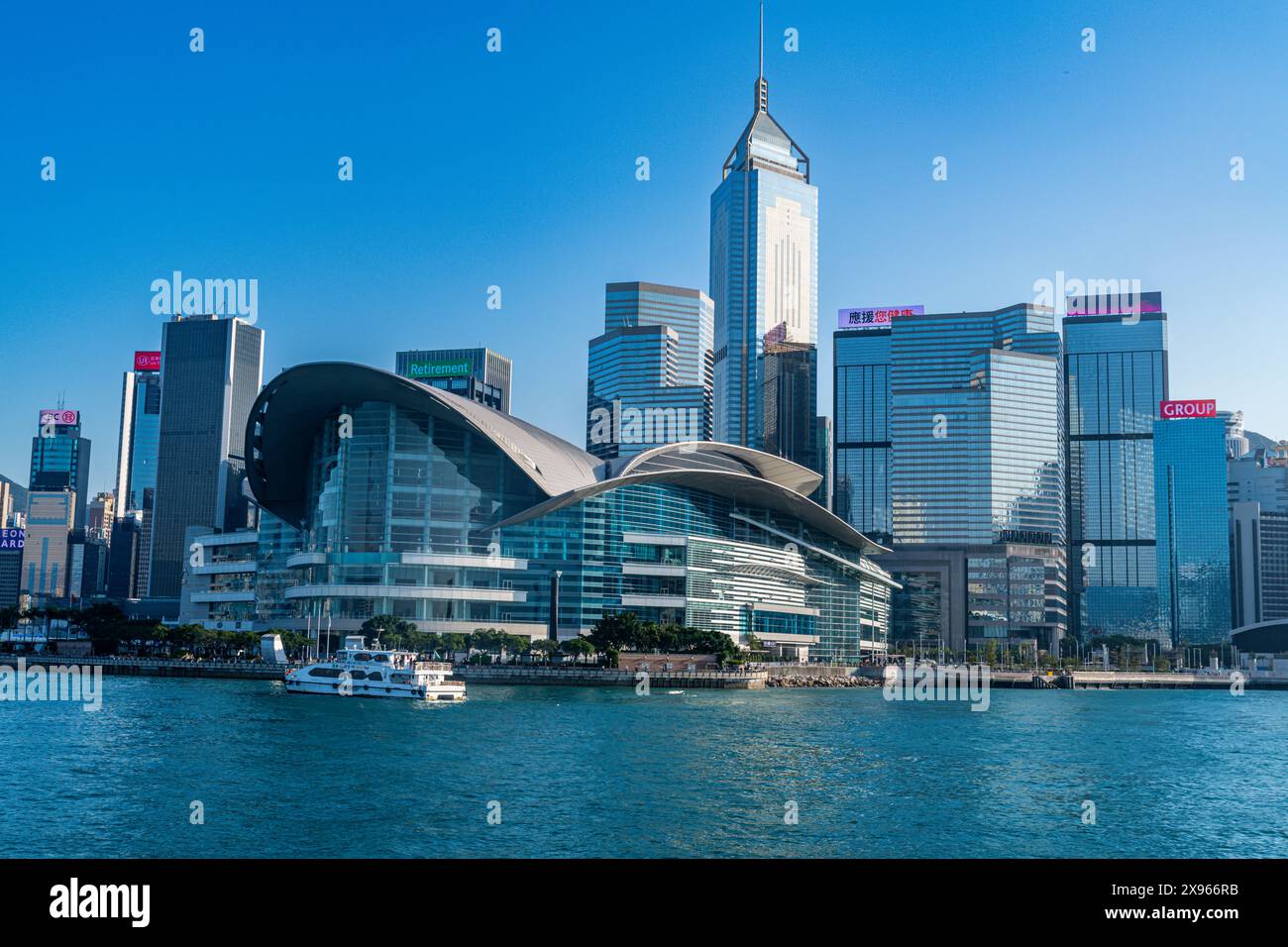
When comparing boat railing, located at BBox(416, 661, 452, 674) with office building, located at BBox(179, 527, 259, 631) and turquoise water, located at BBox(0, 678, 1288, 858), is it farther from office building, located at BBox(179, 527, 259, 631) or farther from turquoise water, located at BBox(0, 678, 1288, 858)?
office building, located at BBox(179, 527, 259, 631)

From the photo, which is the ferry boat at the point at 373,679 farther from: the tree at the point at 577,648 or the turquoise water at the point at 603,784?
the tree at the point at 577,648

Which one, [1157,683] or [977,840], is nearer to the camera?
[977,840]

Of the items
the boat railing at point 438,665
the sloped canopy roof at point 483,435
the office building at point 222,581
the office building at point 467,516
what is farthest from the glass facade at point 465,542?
the office building at point 222,581

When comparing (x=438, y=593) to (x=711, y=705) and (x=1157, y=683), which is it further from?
(x=1157, y=683)

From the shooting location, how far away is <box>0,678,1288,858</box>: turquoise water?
Answer: 27297 millimetres

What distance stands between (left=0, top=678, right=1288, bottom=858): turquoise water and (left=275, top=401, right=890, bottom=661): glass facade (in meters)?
39.7

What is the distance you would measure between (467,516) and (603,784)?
234 feet

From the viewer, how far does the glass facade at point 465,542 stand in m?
103

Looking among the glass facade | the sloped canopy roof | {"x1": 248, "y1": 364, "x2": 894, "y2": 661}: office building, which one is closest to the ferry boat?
the glass facade

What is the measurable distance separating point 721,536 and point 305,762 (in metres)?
83.9

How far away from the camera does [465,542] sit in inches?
4099
